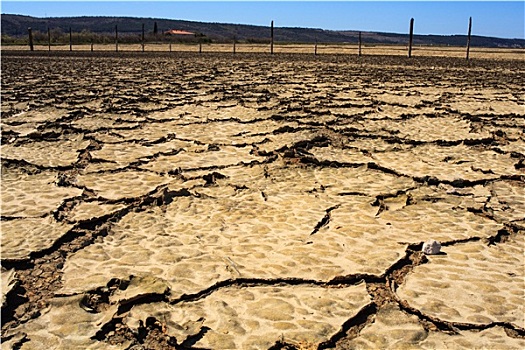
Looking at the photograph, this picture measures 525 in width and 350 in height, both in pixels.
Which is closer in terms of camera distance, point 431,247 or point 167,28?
point 431,247

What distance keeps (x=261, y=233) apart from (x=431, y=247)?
Answer: 68cm

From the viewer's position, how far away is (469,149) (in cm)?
377

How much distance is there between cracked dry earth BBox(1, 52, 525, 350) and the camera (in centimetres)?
149

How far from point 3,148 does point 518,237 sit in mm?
3287

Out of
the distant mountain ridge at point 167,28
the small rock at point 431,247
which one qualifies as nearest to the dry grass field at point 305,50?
the small rock at point 431,247

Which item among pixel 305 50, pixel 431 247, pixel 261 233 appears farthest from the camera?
pixel 305 50

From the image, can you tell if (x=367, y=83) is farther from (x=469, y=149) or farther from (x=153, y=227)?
(x=153, y=227)

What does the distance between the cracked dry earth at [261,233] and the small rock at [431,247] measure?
0.04m

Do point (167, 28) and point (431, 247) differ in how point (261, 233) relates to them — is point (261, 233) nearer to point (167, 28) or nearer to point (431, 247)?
point (431, 247)

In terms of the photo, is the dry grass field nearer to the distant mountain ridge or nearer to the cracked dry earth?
the cracked dry earth

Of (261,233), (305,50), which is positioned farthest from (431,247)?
(305,50)

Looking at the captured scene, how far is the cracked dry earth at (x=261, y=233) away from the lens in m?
1.49

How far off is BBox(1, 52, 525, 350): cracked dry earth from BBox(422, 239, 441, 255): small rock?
0.04 meters

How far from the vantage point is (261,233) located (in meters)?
2.19
